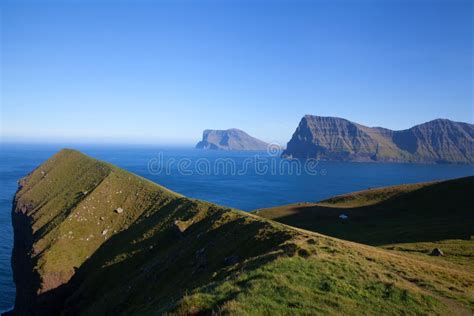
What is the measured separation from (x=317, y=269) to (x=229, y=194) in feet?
511

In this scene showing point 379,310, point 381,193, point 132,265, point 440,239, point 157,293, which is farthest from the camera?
point 381,193

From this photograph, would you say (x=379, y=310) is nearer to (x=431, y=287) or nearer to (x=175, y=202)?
(x=431, y=287)

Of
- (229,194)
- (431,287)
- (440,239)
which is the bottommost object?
(229,194)

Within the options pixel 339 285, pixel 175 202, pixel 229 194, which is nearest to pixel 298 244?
pixel 339 285

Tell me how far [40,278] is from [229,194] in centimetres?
12110

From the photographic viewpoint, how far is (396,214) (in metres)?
75.2

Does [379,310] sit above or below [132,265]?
above

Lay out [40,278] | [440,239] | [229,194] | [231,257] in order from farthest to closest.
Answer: [229,194], [40,278], [440,239], [231,257]

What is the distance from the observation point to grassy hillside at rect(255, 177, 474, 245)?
53.4m

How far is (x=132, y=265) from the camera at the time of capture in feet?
178

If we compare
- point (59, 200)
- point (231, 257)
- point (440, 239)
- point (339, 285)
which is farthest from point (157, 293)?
point (59, 200)

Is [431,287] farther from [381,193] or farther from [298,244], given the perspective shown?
[381,193]

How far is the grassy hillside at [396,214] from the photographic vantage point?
53403 millimetres

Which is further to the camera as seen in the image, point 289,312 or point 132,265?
point 132,265
